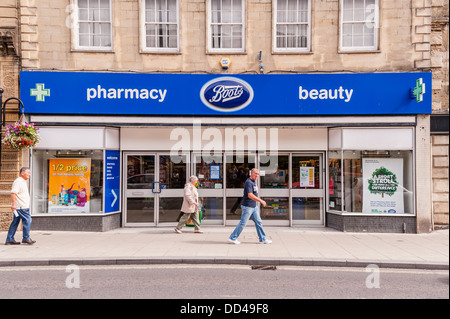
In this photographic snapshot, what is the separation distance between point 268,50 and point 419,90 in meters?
4.41

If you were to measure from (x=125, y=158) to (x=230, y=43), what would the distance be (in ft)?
15.7

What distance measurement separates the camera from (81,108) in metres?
11.7

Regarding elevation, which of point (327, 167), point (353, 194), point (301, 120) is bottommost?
point (353, 194)

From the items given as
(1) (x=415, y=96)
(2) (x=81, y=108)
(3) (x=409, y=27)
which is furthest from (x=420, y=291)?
(2) (x=81, y=108)

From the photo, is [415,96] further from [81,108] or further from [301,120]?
[81,108]

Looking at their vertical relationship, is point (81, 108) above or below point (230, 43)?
below

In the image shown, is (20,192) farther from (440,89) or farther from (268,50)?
(440,89)

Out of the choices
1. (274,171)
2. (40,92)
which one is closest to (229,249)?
(274,171)

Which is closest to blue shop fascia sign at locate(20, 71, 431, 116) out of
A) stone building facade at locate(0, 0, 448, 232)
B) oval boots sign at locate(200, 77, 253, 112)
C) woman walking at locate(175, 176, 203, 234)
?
oval boots sign at locate(200, 77, 253, 112)

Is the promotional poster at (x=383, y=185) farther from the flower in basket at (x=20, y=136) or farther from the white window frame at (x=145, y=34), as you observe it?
the flower in basket at (x=20, y=136)

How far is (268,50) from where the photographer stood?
39.5ft

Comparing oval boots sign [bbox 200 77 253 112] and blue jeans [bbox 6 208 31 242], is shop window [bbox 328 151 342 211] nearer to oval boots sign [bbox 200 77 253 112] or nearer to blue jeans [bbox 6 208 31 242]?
oval boots sign [bbox 200 77 253 112]

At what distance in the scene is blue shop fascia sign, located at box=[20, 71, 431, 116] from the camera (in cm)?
1162

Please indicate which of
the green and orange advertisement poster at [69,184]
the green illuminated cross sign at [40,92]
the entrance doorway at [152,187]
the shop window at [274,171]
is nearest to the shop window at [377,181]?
Answer: the shop window at [274,171]
